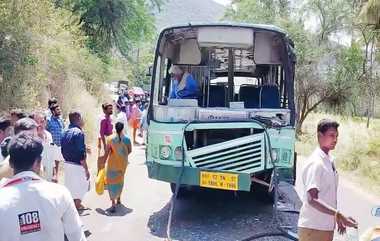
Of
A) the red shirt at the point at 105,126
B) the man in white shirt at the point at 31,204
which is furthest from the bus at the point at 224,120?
the man in white shirt at the point at 31,204

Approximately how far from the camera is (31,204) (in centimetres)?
309

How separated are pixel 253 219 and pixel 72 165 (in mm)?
2821

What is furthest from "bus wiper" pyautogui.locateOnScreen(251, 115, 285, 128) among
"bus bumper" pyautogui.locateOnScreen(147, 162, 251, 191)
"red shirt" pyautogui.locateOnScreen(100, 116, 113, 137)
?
"red shirt" pyautogui.locateOnScreen(100, 116, 113, 137)

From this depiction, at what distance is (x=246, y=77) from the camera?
35.1ft

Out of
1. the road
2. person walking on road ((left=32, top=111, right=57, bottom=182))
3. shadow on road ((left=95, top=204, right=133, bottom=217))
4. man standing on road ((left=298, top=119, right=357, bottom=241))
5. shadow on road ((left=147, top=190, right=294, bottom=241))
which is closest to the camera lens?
man standing on road ((left=298, top=119, right=357, bottom=241))

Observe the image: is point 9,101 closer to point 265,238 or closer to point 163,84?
point 163,84

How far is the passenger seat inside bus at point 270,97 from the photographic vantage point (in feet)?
29.2

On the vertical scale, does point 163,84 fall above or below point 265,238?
above

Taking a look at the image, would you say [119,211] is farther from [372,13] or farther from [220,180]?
[372,13]

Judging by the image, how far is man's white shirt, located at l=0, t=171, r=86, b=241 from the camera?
3062mm

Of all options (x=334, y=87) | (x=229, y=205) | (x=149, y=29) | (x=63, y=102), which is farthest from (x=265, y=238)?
(x=149, y=29)

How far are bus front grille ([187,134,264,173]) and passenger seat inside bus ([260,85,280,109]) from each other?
1.21 meters

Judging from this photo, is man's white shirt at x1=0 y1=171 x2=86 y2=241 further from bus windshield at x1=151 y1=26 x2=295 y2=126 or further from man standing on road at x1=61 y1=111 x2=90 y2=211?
bus windshield at x1=151 y1=26 x2=295 y2=126

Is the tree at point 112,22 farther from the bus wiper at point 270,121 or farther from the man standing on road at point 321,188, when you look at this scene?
the man standing on road at point 321,188
